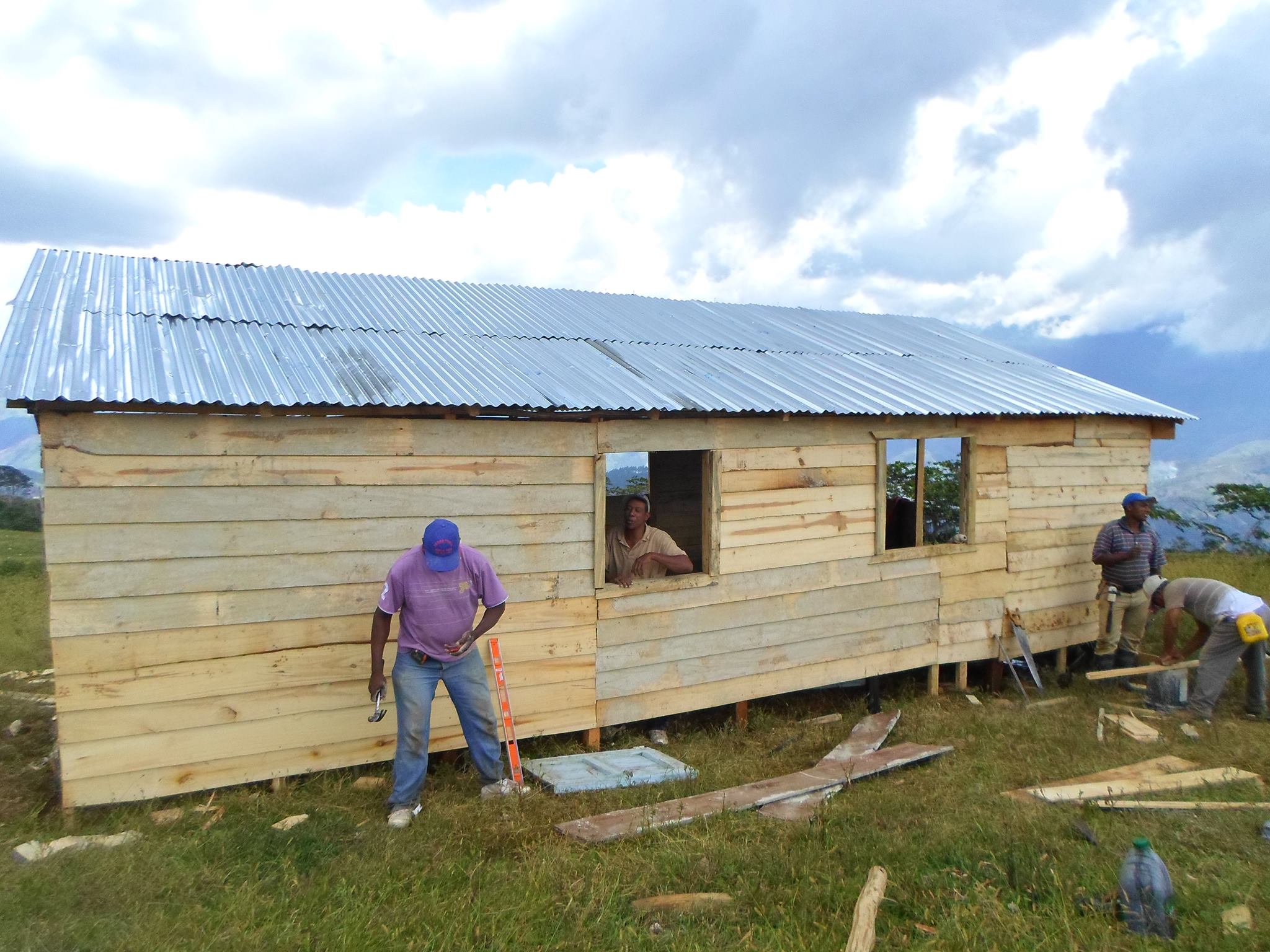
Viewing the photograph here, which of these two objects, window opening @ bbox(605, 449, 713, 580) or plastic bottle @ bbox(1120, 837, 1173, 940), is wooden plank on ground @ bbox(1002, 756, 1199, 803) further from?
window opening @ bbox(605, 449, 713, 580)

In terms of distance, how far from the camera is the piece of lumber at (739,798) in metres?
5.54

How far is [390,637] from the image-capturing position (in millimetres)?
6539

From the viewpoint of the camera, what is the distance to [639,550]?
26.2 ft

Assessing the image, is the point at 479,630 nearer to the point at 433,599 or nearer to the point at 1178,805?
the point at 433,599

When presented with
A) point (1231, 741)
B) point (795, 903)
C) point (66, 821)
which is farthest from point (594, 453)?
point (1231, 741)

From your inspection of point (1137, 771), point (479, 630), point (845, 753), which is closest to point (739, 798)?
point (845, 753)

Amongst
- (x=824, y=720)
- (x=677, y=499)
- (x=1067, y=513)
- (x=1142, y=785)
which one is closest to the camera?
(x=1142, y=785)

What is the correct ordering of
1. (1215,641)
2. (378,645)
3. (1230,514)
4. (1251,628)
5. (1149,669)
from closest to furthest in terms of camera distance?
(378,645)
(1251,628)
(1215,641)
(1149,669)
(1230,514)

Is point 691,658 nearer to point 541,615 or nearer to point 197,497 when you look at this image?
point 541,615

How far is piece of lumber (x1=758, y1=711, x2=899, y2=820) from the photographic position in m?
6.02

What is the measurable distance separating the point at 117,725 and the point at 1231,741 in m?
8.27

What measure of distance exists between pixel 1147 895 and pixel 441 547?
412cm

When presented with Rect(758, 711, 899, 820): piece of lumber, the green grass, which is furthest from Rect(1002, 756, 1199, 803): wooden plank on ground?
the green grass

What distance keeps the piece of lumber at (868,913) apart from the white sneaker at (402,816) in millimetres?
2703
